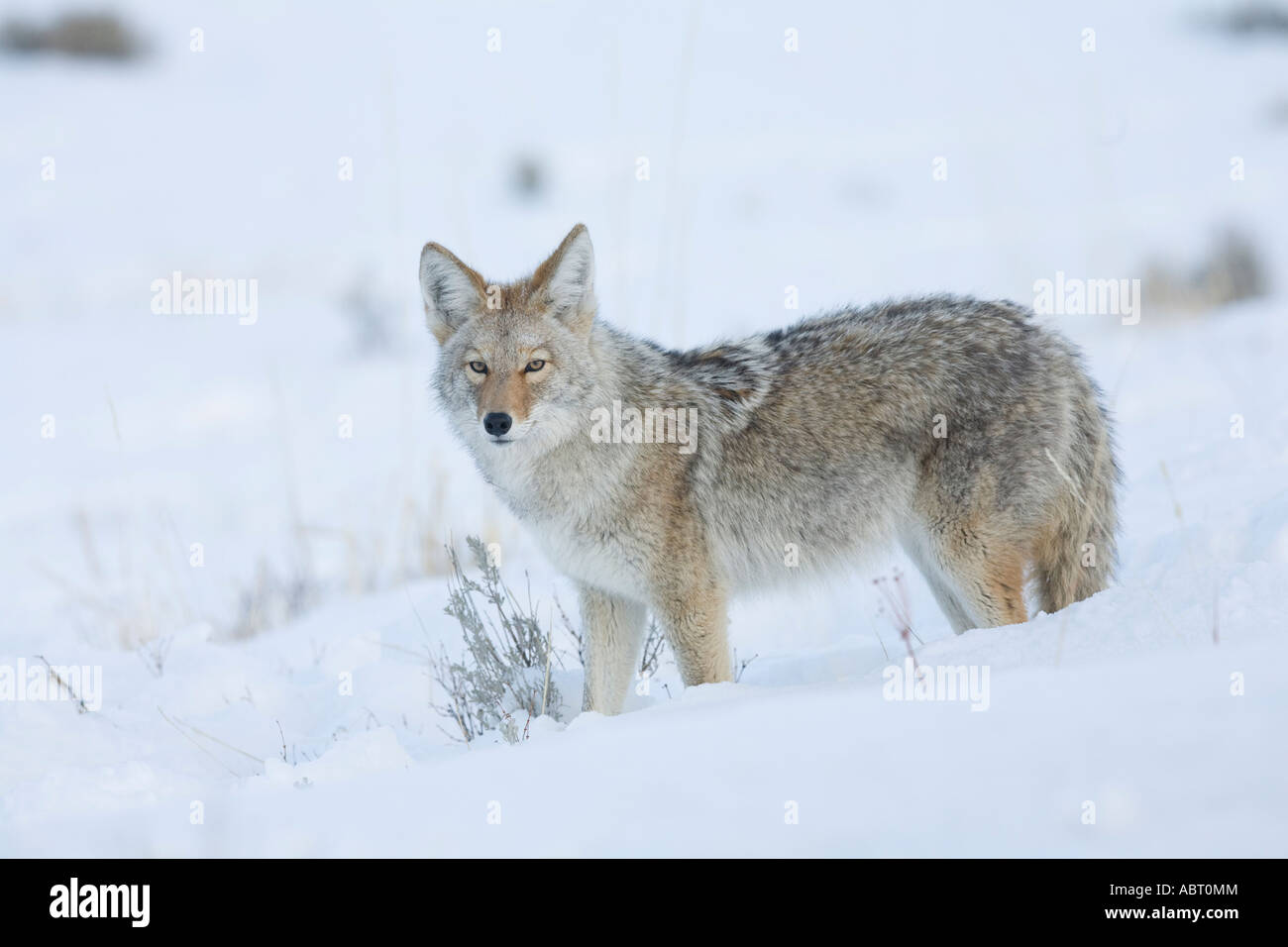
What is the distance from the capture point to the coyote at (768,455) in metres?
4.51

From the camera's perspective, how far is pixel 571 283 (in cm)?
469

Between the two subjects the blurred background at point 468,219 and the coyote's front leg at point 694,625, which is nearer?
the coyote's front leg at point 694,625

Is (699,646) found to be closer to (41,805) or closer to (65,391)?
(41,805)

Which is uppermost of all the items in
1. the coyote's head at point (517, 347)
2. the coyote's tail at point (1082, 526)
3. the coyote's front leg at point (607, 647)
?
the coyote's head at point (517, 347)

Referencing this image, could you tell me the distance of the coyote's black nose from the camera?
4.25 m

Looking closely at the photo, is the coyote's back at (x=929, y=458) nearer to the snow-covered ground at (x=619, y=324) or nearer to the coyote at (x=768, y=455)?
the coyote at (x=768, y=455)

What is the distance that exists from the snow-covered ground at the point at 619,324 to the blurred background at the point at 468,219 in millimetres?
93

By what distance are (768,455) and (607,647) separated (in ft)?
3.30

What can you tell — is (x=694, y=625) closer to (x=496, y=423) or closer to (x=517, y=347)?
(x=496, y=423)

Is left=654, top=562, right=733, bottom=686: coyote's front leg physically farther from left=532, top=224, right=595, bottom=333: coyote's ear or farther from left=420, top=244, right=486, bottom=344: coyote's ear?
left=420, top=244, right=486, bottom=344: coyote's ear

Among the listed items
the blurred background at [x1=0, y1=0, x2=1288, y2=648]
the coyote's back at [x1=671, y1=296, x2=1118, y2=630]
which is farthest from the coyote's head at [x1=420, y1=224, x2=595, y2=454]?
the blurred background at [x1=0, y1=0, x2=1288, y2=648]

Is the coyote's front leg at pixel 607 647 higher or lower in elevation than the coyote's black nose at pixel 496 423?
lower

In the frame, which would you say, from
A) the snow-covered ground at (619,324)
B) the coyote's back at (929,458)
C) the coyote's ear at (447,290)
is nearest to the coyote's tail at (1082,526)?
the coyote's back at (929,458)

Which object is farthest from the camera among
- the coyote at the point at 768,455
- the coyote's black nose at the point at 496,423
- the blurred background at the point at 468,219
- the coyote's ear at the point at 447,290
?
the blurred background at the point at 468,219
